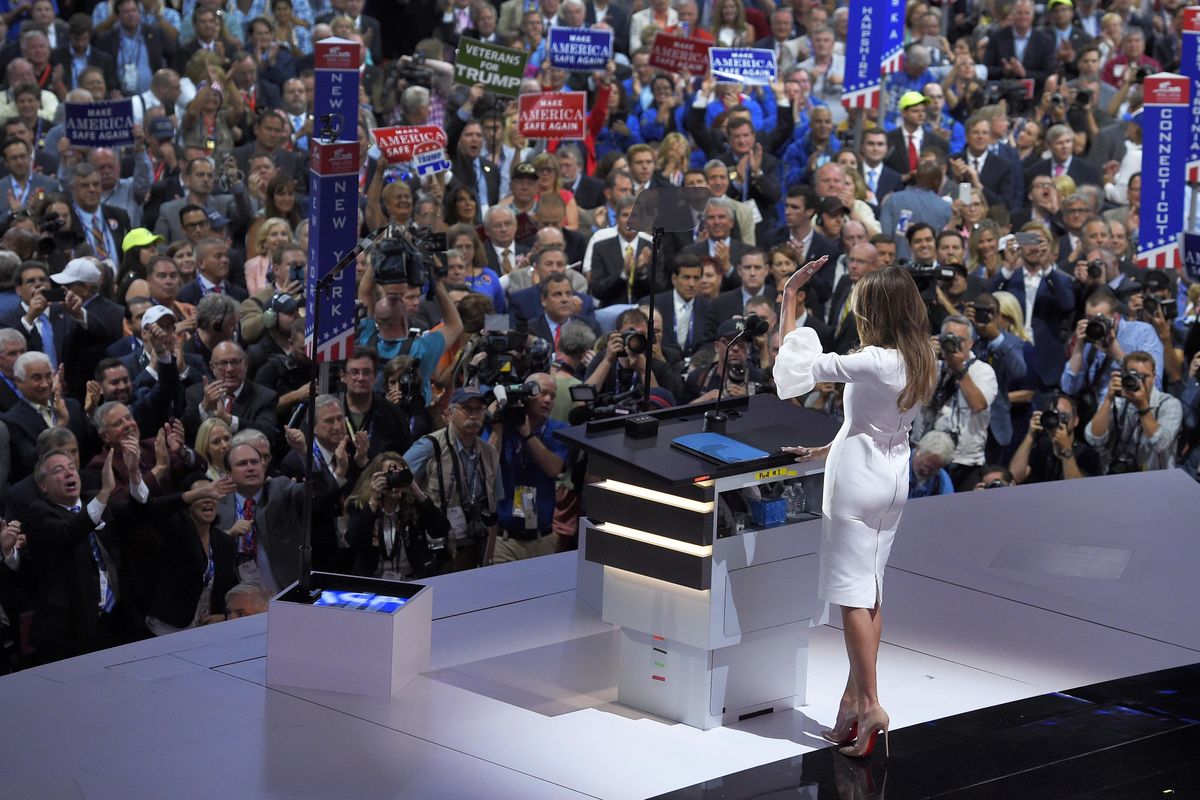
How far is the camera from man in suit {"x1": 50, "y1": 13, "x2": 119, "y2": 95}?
12312 millimetres

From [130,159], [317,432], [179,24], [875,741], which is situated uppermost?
[179,24]

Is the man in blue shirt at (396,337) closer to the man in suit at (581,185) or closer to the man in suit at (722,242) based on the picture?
the man in suit at (722,242)

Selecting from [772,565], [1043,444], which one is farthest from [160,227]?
[772,565]

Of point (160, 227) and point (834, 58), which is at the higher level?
point (834, 58)

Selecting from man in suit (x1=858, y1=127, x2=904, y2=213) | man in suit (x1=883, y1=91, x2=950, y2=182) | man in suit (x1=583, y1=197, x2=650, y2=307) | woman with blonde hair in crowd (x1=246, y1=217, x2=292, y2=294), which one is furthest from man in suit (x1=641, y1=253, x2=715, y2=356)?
man in suit (x1=883, y1=91, x2=950, y2=182)

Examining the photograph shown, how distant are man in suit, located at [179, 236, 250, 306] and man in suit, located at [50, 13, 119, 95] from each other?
425cm

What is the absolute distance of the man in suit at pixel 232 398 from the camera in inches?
275

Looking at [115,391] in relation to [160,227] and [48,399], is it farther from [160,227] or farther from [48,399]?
[160,227]

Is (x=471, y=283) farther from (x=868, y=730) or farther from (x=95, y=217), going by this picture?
(x=868, y=730)

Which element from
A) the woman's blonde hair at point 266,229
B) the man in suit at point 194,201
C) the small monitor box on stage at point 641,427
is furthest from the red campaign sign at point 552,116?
the small monitor box on stage at point 641,427

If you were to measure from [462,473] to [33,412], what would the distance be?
175 centimetres

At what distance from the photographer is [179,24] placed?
526 inches

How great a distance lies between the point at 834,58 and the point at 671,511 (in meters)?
9.93

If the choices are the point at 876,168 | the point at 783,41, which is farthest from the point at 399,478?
the point at 783,41
